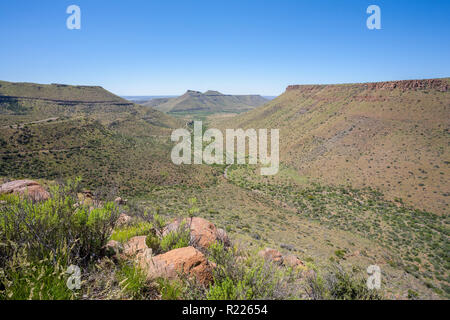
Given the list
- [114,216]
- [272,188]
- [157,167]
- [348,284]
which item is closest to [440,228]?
[272,188]

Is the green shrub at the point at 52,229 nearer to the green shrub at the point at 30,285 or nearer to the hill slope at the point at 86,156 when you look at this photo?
the green shrub at the point at 30,285

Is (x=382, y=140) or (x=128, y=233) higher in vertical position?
(x=382, y=140)

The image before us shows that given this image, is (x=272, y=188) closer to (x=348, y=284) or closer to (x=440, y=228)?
(x=440, y=228)

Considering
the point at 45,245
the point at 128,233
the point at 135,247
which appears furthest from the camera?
the point at 128,233

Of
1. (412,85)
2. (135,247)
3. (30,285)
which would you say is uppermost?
(412,85)

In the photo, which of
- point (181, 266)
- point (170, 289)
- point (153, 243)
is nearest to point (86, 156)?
point (153, 243)

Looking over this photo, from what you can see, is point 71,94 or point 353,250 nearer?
point 353,250

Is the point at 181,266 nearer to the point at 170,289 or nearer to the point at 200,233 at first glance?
the point at 170,289
